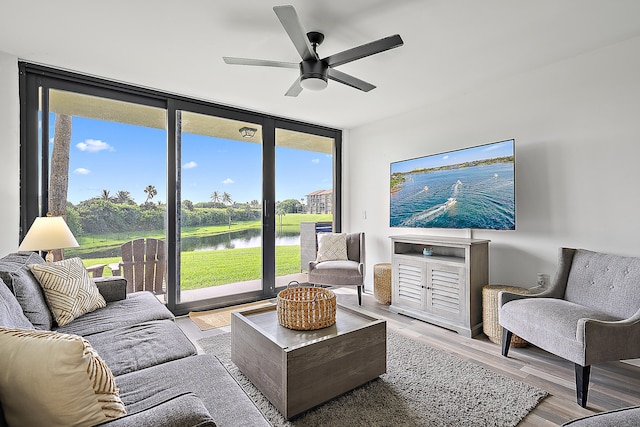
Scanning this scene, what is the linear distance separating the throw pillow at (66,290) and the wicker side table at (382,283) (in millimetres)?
2834

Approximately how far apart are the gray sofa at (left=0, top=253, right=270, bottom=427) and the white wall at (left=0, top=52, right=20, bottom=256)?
65 centimetres

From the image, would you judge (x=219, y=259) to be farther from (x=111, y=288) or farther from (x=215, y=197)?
(x=111, y=288)

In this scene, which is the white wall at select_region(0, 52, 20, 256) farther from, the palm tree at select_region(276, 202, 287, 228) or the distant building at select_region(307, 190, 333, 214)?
the distant building at select_region(307, 190, 333, 214)

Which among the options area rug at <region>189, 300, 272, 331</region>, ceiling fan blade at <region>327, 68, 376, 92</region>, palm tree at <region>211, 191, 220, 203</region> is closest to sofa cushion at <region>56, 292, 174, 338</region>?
area rug at <region>189, 300, 272, 331</region>

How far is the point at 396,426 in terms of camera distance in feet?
5.47

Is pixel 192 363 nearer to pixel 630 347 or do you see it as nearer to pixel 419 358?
pixel 419 358

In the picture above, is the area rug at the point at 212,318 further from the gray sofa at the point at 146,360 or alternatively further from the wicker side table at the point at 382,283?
the wicker side table at the point at 382,283

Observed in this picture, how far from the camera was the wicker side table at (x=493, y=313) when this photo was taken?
2676mm

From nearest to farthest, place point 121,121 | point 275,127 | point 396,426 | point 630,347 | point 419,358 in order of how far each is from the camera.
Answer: point 396,426 → point 630,347 → point 419,358 → point 121,121 → point 275,127

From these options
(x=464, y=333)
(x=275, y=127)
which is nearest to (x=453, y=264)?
(x=464, y=333)

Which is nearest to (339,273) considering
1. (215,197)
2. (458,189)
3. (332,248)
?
(332,248)

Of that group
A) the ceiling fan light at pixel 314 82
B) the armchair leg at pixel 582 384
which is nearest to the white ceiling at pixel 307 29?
the ceiling fan light at pixel 314 82

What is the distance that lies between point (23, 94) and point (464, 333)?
4446 millimetres

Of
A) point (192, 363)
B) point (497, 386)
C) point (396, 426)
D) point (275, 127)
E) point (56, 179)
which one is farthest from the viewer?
point (275, 127)
